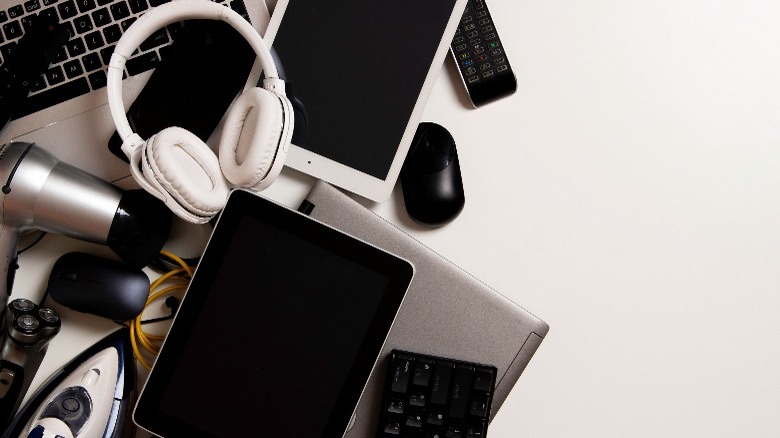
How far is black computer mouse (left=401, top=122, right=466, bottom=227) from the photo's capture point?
81cm

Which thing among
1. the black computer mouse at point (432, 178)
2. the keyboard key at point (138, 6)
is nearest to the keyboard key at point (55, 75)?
the keyboard key at point (138, 6)

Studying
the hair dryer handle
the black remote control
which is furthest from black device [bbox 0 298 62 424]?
the black remote control

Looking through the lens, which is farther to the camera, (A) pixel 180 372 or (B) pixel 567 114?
(B) pixel 567 114

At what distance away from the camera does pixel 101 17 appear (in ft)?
2.57

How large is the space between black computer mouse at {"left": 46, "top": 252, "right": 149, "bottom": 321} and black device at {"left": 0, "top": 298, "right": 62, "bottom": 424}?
0.09 ft

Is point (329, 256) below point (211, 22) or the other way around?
below

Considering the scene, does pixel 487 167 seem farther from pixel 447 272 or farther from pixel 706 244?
pixel 706 244

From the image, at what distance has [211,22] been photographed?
0.79m

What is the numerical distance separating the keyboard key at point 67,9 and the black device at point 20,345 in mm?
308

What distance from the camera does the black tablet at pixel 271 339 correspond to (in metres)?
0.72

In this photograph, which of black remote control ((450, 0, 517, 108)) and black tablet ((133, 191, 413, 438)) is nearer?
black tablet ((133, 191, 413, 438))

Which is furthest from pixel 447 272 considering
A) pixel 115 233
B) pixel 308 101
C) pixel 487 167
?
pixel 115 233

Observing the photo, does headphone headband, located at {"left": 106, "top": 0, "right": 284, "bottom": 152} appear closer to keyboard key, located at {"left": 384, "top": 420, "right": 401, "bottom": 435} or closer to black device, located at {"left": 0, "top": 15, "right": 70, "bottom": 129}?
black device, located at {"left": 0, "top": 15, "right": 70, "bottom": 129}

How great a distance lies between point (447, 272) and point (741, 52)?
1.43ft
